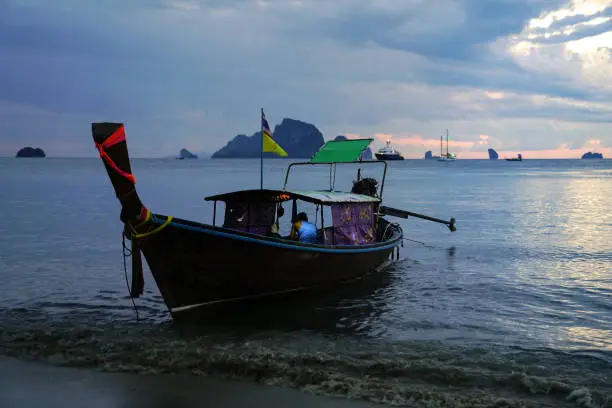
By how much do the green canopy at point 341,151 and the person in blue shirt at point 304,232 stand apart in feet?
13.4

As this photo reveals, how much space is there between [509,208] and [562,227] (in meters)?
11.5

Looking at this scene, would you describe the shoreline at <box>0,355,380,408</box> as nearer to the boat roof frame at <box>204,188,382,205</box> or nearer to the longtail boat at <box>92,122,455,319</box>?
the longtail boat at <box>92,122,455,319</box>

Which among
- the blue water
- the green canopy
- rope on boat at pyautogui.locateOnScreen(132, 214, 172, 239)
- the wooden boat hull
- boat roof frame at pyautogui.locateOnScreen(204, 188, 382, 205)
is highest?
the green canopy

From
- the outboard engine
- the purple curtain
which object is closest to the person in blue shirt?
the purple curtain

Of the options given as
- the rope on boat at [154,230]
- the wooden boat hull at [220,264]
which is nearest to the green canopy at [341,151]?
the wooden boat hull at [220,264]

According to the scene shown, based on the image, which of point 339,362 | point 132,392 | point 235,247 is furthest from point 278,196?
point 132,392

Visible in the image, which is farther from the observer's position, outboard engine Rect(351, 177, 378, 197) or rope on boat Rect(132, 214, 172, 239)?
outboard engine Rect(351, 177, 378, 197)

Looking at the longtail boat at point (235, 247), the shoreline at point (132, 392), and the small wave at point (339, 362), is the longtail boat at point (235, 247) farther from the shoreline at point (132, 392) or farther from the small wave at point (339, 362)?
the shoreline at point (132, 392)

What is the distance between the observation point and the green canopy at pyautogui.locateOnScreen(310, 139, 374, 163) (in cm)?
1717

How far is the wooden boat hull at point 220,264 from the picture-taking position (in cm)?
1027

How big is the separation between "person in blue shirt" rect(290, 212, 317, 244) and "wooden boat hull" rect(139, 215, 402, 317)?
1.99 ft

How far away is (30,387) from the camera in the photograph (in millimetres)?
7828

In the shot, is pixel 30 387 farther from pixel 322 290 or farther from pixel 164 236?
pixel 322 290

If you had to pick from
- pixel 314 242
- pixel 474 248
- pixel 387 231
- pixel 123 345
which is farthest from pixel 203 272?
pixel 474 248
